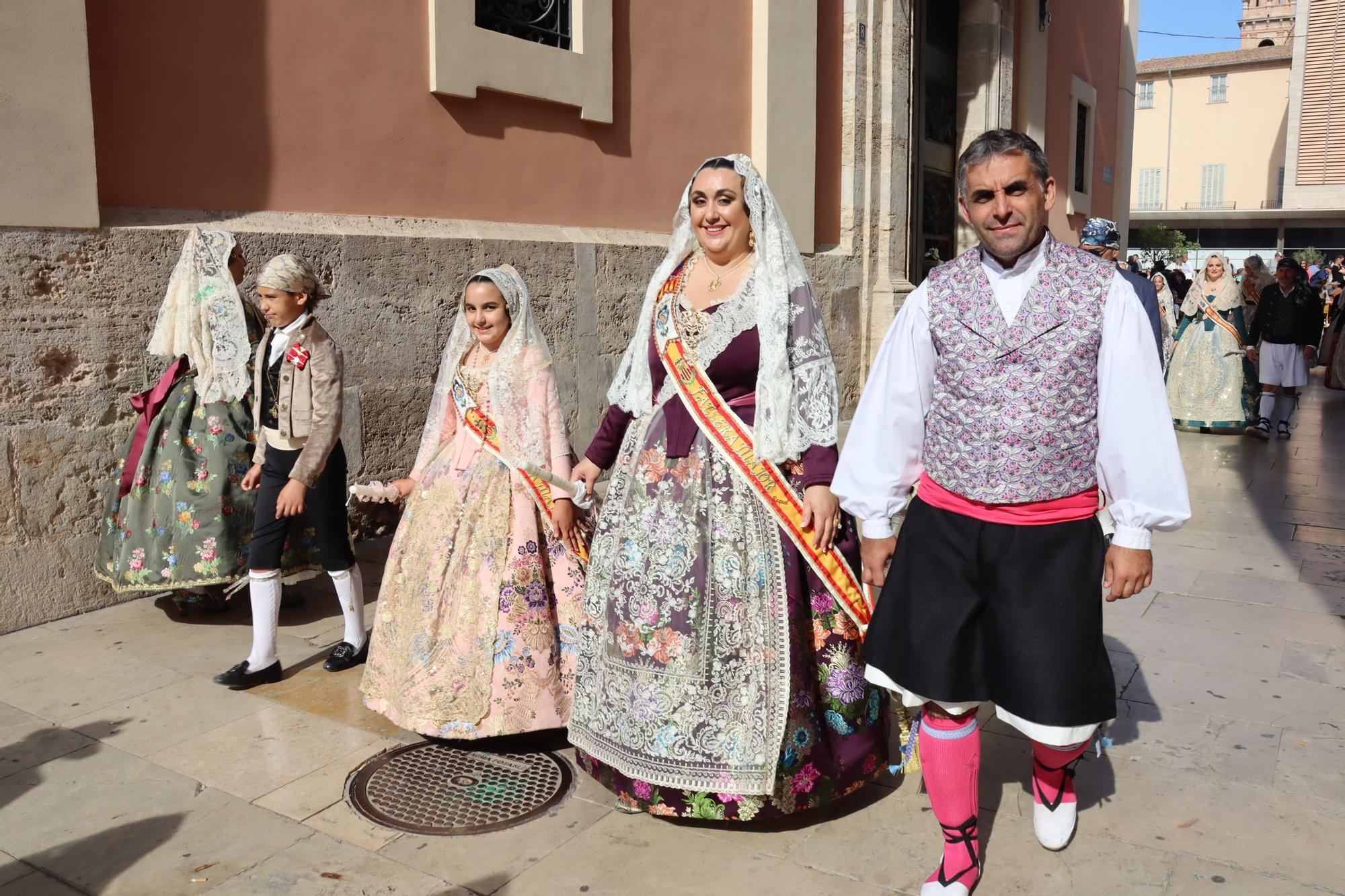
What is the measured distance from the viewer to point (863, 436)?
2699mm

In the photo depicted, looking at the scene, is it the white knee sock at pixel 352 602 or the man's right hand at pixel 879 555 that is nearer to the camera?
the man's right hand at pixel 879 555

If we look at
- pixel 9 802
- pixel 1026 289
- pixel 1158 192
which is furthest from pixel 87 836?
pixel 1158 192

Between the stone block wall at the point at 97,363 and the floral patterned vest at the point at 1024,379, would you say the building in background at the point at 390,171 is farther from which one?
the floral patterned vest at the point at 1024,379

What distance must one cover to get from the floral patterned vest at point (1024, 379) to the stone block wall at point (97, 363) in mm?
4024

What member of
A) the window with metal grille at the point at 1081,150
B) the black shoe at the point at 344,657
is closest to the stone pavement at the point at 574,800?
the black shoe at the point at 344,657

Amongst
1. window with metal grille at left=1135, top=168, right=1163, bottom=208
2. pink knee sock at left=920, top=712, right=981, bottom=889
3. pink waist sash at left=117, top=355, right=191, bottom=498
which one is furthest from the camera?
window with metal grille at left=1135, top=168, right=1163, bottom=208

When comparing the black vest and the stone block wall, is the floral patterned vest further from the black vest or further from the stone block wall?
the stone block wall

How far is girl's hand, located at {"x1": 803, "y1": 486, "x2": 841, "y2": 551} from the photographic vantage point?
3018 millimetres

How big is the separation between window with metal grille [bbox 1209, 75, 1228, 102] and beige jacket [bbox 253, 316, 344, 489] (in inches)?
1950

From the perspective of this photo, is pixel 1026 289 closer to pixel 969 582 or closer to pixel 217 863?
pixel 969 582

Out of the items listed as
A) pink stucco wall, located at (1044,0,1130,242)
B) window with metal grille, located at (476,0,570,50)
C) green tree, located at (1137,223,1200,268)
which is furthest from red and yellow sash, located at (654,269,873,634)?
green tree, located at (1137,223,1200,268)

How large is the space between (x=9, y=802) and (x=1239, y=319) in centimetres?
1122

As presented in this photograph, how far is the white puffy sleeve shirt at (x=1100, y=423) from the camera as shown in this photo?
7.99 feet

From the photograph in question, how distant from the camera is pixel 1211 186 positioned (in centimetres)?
4581
